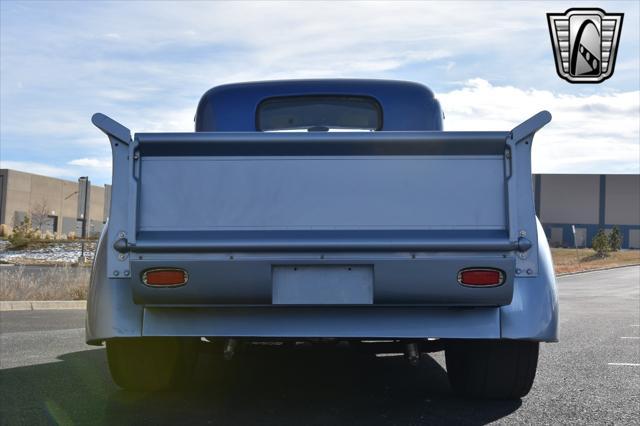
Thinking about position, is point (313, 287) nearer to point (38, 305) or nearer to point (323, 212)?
point (323, 212)

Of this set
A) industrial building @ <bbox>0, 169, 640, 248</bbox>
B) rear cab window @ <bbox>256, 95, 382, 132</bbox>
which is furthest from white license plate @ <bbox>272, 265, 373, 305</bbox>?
industrial building @ <bbox>0, 169, 640, 248</bbox>

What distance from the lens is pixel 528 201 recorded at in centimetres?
387

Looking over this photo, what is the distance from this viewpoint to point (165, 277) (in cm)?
388

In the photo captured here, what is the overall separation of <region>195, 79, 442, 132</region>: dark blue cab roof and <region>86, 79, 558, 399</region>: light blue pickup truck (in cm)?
160

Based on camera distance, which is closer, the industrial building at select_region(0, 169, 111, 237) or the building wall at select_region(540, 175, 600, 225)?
the industrial building at select_region(0, 169, 111, 237)

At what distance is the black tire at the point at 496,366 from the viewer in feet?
14.8

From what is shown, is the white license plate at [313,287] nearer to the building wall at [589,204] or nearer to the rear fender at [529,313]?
the rear fender at [529,313]

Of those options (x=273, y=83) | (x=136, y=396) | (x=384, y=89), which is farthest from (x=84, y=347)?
(x=384, y=89)

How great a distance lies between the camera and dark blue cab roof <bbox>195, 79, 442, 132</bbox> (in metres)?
5.48

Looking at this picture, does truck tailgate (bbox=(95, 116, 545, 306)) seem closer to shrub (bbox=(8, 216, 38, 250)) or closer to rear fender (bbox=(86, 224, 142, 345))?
rear fender (bbox=(86, 224, 142, 345))

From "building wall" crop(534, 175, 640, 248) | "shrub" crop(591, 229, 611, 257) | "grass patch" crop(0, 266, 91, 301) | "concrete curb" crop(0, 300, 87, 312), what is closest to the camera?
"concrete curb" crop(0, 300, 87, 312)

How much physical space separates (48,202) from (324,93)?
69317 millimetres

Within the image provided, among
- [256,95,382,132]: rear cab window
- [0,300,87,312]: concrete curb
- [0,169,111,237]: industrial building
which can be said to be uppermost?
[0,169,111,237]: industrial building

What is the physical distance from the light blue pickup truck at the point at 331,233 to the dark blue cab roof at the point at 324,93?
5.23 ft
